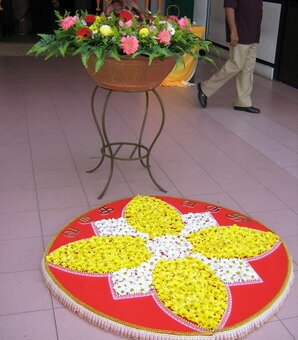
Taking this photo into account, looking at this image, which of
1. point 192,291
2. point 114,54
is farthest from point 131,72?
point 192,291

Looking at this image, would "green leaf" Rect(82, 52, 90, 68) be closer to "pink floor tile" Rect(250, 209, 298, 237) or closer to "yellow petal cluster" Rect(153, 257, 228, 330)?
"yellow petal cluster" Rect(153, 257, 228, 330)

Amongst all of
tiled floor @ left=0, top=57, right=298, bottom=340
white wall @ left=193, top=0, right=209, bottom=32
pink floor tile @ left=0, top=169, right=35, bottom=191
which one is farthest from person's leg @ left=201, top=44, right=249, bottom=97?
white wall @ left=193, top=0, right=209, bottom=32

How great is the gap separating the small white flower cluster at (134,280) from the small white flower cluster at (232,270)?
0.92 feet

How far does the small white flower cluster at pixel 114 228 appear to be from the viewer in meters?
2.60

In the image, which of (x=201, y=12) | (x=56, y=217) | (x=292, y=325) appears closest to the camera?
(x=292, y=325)

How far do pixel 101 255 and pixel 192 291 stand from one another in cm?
50

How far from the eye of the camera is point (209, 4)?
8391 mm

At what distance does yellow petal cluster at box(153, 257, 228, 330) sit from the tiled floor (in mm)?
194

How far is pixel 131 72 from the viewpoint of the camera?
8.92 feet

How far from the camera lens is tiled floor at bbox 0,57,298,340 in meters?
2.11

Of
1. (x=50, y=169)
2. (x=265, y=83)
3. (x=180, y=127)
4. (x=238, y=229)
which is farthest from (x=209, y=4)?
(x=238, y=229)

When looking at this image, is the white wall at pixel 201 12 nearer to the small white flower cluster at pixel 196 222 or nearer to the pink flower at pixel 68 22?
the pink flower at pixel 68 22

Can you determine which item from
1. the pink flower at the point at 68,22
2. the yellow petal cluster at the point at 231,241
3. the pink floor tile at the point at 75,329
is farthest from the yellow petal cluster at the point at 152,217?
the pink flower at the point at 68,22

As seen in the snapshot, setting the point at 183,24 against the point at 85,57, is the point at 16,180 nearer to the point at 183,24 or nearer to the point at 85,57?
the point at 85,57
